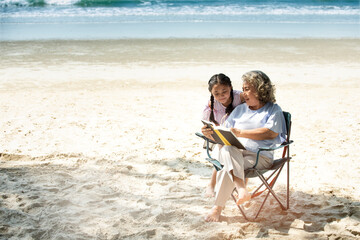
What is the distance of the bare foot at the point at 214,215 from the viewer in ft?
11.7

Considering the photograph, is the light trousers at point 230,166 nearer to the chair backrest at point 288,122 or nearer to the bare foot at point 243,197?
the bare foot at point 243,197

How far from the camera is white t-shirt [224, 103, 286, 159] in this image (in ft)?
11.6

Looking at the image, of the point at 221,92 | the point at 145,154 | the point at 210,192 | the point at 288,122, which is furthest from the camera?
the point at 145,154

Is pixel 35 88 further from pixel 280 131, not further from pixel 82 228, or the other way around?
pixel 280 131

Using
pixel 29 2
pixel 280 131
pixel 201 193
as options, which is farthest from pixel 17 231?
pixel 29 2

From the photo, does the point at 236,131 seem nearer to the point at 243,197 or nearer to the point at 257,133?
the point at 257,133

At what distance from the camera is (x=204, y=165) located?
4.98m

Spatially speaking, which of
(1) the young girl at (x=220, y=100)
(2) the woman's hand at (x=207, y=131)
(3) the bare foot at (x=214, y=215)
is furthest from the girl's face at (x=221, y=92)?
(3) the bare foot at (x=214, y=215)

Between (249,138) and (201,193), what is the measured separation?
916mm

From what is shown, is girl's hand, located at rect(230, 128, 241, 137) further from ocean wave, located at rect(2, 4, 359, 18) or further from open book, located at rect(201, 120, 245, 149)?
ocean wave, located at rect(2, 4, 359, 18)

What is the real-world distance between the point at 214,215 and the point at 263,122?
94cm

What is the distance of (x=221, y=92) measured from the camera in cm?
377

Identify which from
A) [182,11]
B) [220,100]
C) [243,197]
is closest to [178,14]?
[182,11]

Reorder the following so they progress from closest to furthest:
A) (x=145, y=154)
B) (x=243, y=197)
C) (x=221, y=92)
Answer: (x=243, y=197)
(x=221, y=92)
(x=145, y=154)
